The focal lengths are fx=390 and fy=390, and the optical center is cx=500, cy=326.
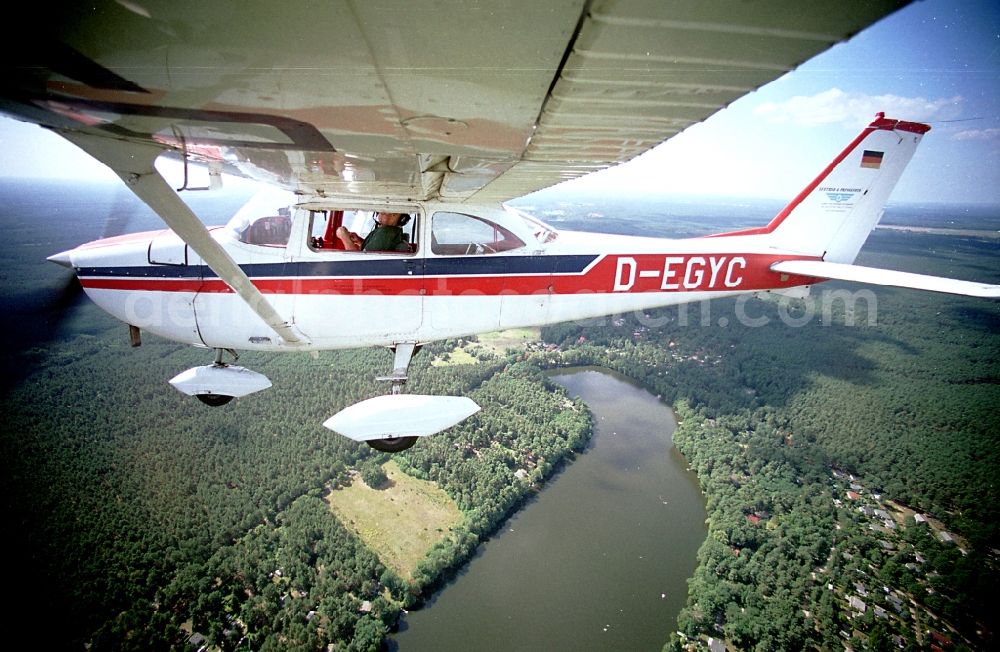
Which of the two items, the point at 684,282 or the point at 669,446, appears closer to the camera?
Answer: the point at 684,282

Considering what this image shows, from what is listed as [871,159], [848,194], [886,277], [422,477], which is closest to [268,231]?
[886,277]

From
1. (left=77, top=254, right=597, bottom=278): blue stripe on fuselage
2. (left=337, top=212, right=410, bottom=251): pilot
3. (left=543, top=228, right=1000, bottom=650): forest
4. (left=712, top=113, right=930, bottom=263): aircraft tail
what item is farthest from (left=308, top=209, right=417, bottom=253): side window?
(left=543, top=228, right=1000, bottom=650): forest

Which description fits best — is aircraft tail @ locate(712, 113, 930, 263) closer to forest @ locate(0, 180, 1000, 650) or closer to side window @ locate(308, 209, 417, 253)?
side window @ locate(308, 209, 417, 253)

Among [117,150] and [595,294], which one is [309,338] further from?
[595,294]

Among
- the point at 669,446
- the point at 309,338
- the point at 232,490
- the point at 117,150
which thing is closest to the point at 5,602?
the point at 232,490

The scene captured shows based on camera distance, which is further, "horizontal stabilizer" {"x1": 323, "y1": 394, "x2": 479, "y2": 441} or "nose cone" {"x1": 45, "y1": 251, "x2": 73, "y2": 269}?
"nose cone" {"x1": 45, "y1": 251, "x2": 73, "y2": 269}

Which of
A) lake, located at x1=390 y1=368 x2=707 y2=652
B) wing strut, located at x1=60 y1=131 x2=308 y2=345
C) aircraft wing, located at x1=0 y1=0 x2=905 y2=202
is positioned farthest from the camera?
lake, located at x1=390 y1=368 x2=707 y2=652

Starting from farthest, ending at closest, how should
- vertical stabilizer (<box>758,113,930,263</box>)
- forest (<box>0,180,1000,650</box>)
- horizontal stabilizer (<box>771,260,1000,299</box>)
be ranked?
forest (<box>0,180,1000,650</box>) < vertical stabilizer (<box>758,113,930,263</box>) < horizontal stabilizer (<box>771,260,1000,299</box>)
